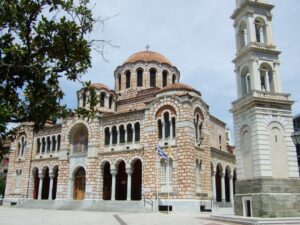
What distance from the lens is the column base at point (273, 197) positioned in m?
17.1

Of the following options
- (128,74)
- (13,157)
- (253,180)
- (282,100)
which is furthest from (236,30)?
(13,157)

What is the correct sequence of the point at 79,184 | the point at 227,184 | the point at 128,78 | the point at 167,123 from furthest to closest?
the point at 128,78 → the point at 227,184 → the point at 79,184 → the point at 167,123

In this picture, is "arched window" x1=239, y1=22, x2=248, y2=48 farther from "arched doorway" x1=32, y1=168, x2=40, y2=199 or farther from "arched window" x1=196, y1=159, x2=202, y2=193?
"arched doorway" x1=32, y1=168, x2=40, y2=199

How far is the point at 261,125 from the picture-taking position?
60.4 feet

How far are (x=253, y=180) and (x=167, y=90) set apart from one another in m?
12.1

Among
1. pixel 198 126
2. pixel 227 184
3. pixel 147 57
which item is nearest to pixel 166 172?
pixel 198 126

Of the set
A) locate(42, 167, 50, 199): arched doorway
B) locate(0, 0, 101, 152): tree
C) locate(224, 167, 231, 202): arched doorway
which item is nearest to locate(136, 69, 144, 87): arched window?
locate(224, 167, 231, 202): arched doorway

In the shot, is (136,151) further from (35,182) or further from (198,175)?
(35,182)

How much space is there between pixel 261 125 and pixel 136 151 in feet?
40.5

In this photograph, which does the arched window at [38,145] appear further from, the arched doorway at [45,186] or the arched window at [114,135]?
the arched window at [114,135]

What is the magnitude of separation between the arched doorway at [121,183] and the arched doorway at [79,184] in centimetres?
349

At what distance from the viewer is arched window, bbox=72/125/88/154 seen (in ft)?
104

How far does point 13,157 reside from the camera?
125 feet

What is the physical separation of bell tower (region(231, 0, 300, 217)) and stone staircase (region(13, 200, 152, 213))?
29.1 ft
